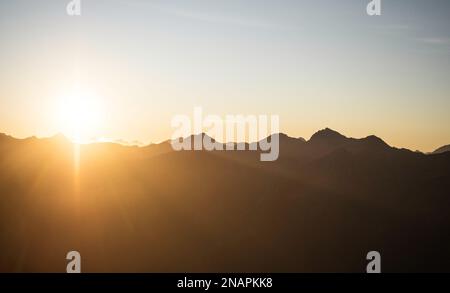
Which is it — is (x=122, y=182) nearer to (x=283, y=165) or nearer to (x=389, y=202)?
(x=283, y=165)

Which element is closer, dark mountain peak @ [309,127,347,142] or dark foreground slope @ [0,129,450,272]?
dark foreground slope @ [0,129,450,272]

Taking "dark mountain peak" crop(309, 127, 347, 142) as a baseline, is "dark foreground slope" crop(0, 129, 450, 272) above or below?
below

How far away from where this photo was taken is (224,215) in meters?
102

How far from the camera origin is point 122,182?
352ft

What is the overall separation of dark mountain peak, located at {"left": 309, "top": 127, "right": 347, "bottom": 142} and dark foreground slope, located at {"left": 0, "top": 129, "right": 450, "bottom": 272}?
65269mm

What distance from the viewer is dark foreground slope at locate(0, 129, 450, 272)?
89562 mm

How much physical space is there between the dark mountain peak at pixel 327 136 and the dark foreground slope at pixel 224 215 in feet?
214

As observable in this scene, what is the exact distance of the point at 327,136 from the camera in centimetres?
18938

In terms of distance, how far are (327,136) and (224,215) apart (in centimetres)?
9970

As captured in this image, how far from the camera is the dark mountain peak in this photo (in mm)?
186262

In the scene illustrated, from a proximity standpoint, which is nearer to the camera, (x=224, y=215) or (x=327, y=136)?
(x=224, y=215)

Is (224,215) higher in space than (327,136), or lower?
lower

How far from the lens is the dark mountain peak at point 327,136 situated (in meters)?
186
